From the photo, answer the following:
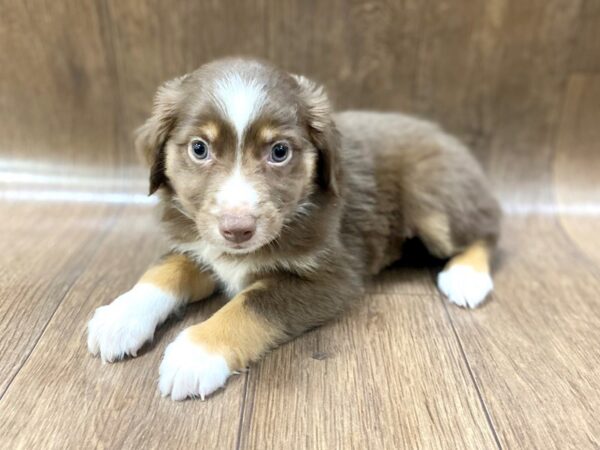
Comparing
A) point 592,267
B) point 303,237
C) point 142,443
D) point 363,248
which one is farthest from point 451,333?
point 142,443

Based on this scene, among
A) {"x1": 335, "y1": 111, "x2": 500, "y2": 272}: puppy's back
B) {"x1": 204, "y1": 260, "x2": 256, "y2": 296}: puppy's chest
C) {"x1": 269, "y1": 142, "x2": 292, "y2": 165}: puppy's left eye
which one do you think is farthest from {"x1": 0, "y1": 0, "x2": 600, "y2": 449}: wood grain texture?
{"x1": 269, "y1": 142, "x2": 292, "y2": 165}: puppy's left eye

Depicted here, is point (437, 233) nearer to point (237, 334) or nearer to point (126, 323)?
point (237, 334)

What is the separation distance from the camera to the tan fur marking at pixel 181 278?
243 centimetres

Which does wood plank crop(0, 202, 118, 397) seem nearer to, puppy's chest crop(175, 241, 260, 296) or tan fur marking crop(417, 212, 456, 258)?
puppy's chest crop(175, 241, 260, 296)

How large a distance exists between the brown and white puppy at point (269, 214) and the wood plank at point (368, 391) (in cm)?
12

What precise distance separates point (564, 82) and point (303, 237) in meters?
2.17

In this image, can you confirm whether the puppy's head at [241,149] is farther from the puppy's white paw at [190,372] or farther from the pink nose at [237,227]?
the puppy's white paw at [190,372]

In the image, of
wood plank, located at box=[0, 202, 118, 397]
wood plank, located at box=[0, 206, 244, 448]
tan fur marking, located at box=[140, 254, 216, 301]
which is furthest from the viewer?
tan fur marking, located at box=[140, 254, 216, 301]

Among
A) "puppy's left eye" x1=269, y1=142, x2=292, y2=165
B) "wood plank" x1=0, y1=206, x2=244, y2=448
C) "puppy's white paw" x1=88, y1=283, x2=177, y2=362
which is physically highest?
"puppy's left eye" x1=269, y1=142, x2=292, y2=165

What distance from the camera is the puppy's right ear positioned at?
7.68 ft

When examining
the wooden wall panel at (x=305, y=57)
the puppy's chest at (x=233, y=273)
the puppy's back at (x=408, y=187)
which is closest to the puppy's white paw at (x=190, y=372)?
the puppy's chest at (x=233, y=273)

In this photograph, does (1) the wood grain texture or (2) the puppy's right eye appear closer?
(1) the wood grain texture

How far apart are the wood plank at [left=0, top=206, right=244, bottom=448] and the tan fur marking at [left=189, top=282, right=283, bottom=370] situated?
97mm

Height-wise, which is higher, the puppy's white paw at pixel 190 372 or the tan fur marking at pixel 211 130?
the tan fur marking at pixel 211 130
